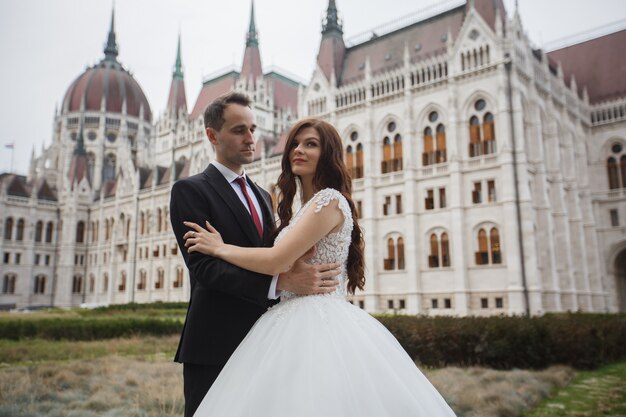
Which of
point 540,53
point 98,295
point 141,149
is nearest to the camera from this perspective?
point 540,53

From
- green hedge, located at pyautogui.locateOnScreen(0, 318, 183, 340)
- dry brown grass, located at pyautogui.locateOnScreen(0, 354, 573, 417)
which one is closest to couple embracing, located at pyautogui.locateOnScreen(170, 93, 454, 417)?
dry brown grass, located at pyautogui.locateOnScreen(0, 354, 573, 417)

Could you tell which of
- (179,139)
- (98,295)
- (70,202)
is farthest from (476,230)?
(70,202)

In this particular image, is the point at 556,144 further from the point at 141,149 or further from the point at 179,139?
the point at 141,149

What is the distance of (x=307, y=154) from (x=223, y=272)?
986 mm

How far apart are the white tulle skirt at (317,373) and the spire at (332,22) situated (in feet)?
136

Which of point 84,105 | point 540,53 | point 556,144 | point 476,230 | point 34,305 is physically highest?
point 84,105

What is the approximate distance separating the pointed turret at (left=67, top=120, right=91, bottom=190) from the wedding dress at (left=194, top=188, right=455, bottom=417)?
67573 millimetres

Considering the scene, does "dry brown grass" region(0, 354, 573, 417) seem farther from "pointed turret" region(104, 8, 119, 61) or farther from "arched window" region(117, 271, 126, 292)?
"pointed turret" region(104, 8, 119, 61)

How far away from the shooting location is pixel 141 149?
72312 mm

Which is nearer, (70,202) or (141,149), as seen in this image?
(70,202)

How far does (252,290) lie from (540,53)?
38036 millimetres

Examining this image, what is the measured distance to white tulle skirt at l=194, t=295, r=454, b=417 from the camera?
2.59 metres

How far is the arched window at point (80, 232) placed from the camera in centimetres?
6297

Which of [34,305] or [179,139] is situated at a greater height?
[179,139]
